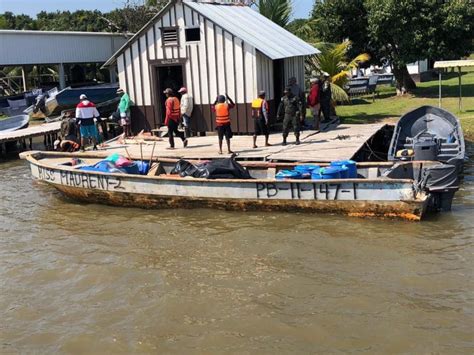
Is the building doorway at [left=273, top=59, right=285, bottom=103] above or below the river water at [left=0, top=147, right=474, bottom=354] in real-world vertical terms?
above

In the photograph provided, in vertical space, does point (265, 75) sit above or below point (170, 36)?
below

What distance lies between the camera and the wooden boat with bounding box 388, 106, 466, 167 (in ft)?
40.6

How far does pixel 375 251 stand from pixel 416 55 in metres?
19.2

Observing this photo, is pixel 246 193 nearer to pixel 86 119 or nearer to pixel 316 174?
pixel 316 174

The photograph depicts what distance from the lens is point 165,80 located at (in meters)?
18.6

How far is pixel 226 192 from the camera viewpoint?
11719mm

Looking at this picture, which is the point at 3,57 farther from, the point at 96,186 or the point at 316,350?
the point at 316,350

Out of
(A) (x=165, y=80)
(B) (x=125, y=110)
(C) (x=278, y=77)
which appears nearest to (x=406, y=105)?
(C) (x=278, y=77)

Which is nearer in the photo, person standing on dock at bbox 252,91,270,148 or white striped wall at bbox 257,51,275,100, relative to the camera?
person standing on dock at bbox 252,91,270,148

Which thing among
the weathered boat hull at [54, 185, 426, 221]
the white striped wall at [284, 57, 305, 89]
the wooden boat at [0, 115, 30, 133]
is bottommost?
the weathered boat hull at [54, 185, 426, 221]

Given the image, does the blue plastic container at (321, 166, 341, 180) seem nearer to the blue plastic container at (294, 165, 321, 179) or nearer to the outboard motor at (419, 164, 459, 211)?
the blue plastic container at (294, 165, 321, 179)

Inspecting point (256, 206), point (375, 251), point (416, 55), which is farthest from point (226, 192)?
point (416, 55)

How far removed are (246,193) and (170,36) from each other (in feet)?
22.3

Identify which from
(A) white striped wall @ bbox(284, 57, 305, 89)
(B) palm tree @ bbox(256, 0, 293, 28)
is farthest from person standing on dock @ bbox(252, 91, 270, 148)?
(B) palm tree @ bbox(256, 0, 293, 28)
